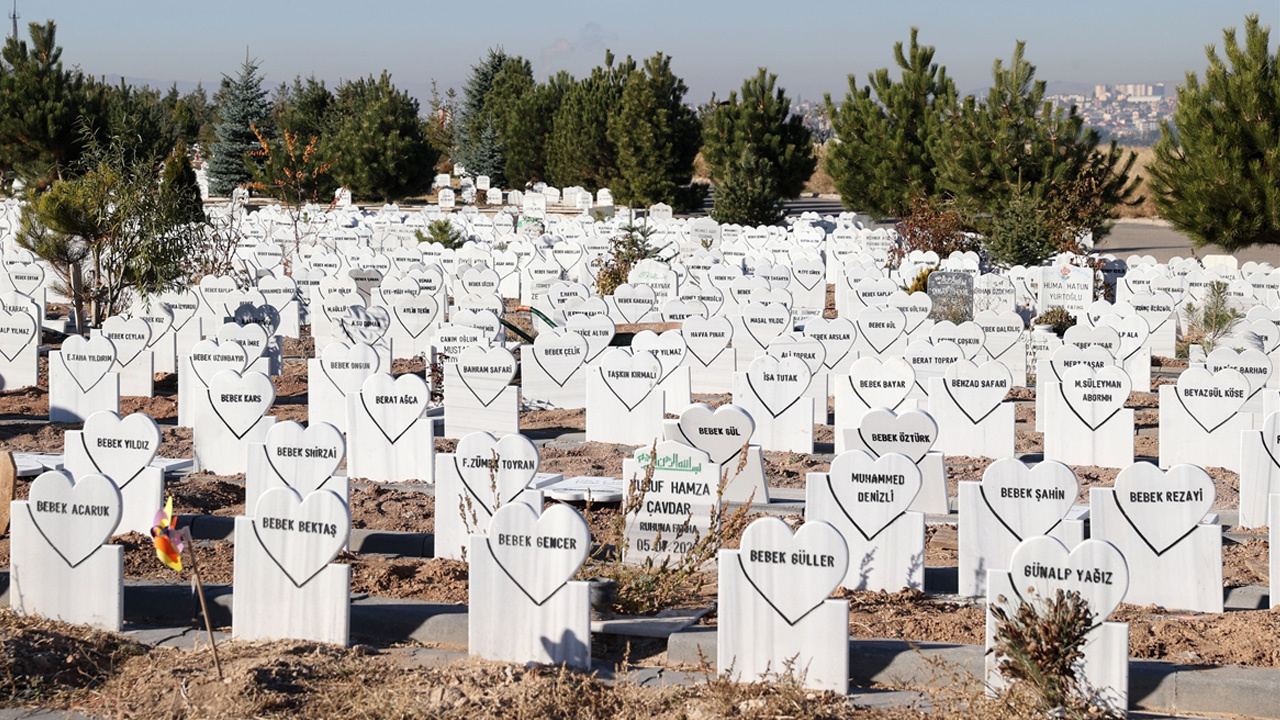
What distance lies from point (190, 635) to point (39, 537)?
744 mm

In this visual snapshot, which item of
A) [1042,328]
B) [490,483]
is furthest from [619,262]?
[490,483]

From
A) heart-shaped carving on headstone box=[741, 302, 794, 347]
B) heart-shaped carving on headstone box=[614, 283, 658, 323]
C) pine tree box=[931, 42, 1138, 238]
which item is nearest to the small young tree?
heart-shaped carving on headstone box=[614, 283, 658, 323]

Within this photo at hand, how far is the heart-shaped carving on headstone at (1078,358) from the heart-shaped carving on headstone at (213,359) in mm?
6045

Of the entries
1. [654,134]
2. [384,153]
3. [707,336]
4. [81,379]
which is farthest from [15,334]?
[384,153]

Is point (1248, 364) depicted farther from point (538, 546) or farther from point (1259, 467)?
point (538, 546)

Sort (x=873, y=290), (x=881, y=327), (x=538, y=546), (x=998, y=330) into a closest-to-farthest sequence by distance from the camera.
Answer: (x=538, y=546) < (x=998, y=330) < (x=881, y=327) < (x=873, y=290)

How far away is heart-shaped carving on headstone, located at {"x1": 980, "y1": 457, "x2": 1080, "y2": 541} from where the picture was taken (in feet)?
19.9

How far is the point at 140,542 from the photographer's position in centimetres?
705

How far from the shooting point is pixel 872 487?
20.7 feet

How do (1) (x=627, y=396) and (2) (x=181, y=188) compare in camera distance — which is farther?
(2) (x=181, y=188)

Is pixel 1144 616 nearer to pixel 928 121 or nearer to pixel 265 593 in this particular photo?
pixel 265 593

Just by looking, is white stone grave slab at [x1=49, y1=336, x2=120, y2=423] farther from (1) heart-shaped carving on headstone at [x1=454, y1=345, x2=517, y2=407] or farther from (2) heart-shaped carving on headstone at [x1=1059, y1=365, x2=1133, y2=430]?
(2) heart-shaped carving on headstone at [x1=1059, y1=365, x2=1133, y2=430]

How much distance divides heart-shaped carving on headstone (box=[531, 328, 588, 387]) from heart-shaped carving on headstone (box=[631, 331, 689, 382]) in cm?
48

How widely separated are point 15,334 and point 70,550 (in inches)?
282
